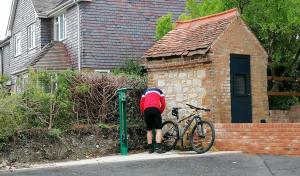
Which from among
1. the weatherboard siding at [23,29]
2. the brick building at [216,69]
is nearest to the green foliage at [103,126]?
the brick building at [216,69]

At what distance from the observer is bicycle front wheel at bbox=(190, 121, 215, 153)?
533 inches

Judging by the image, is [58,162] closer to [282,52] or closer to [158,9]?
[282,52]

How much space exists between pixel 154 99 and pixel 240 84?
103 inches

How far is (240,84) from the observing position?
1502 centimetres

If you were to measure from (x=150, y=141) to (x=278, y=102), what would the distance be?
6.89 m

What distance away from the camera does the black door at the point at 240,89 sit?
14656mm

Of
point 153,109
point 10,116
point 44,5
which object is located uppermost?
point 44,5

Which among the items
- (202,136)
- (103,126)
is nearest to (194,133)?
(202,136)

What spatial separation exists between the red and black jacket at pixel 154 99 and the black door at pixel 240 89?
194cm

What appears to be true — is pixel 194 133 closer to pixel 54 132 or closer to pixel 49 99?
pixel 54 132

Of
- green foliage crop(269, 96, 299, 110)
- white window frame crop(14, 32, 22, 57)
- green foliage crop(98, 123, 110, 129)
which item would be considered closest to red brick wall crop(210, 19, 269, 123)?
green foliage crop(98, 123, 110, 129)

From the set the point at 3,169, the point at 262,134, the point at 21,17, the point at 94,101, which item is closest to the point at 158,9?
the point at 21,17

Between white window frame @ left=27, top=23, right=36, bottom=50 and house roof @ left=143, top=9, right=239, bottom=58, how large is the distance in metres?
16.8

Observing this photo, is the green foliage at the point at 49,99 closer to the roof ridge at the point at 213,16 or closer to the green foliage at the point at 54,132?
the green foliage at the point at 54,132
